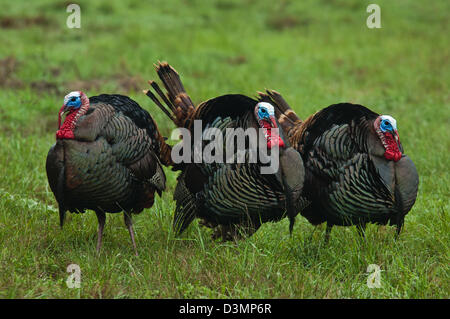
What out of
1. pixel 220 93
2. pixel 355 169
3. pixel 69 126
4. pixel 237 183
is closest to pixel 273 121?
pixel 237 183

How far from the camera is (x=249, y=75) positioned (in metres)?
8.30

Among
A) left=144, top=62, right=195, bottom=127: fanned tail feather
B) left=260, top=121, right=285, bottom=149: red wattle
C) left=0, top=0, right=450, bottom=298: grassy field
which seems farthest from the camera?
left=144, top=62, right=195, bottom=127: fanned tail feather

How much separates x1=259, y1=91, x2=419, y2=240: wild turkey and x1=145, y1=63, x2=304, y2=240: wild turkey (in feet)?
0.77

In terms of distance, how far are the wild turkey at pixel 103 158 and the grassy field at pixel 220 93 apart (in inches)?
14.3

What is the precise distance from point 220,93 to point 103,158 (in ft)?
13.2

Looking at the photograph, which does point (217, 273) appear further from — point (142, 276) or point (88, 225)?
point (88, 225)

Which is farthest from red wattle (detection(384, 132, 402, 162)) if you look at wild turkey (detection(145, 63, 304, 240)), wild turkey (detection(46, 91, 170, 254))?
wild turkey (detection(46, 91, 170, 254))

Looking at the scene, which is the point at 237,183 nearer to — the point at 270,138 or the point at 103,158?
the point at 270,138

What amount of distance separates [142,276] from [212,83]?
4.75 meters

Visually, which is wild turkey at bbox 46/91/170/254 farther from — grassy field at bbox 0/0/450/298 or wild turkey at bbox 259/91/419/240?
wild turkey at bbox 259/91/419/240

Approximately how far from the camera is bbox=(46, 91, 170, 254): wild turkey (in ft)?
11.4

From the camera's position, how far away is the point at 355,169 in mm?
3650

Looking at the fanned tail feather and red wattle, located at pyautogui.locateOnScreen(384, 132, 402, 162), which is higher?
the fanned tail feather
